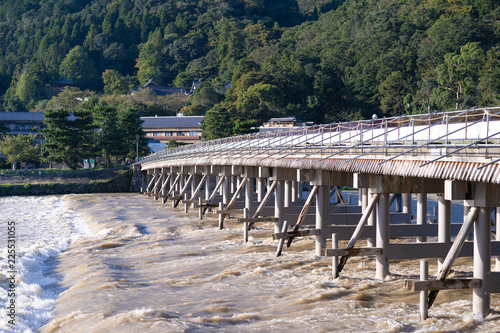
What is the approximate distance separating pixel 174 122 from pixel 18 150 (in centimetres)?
2344

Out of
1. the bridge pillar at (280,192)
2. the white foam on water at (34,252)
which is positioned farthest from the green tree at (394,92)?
the bridge pillar at (280,192)

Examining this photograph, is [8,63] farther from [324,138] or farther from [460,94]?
[324,138]

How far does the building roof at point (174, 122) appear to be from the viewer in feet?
283

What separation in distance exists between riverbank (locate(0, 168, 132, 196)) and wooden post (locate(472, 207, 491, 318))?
5213 cm

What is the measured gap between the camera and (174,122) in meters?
87.0

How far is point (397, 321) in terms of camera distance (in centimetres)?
1263

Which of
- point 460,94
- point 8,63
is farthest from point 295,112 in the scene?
point 8,63

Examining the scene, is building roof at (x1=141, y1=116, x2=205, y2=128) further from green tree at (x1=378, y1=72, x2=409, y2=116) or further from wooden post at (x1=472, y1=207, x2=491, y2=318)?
wooden post at (x1=472, y1=207, x2=491, y2=318)

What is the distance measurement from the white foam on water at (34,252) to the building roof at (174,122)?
134 feet

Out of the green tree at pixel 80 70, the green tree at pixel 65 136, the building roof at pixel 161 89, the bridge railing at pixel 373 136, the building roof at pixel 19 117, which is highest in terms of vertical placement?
the green tree at pixel 80 70

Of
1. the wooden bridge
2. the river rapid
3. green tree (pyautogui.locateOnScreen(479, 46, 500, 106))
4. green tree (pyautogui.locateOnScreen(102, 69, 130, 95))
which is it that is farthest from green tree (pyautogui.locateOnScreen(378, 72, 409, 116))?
green tree (pyautogui.locateOnScreen(102, 69, 130, 95))

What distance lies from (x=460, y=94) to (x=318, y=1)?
125165mm

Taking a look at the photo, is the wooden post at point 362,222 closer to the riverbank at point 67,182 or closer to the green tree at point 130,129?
the riverbank at point 67,182

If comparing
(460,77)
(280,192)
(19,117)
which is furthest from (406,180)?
(19,117)
